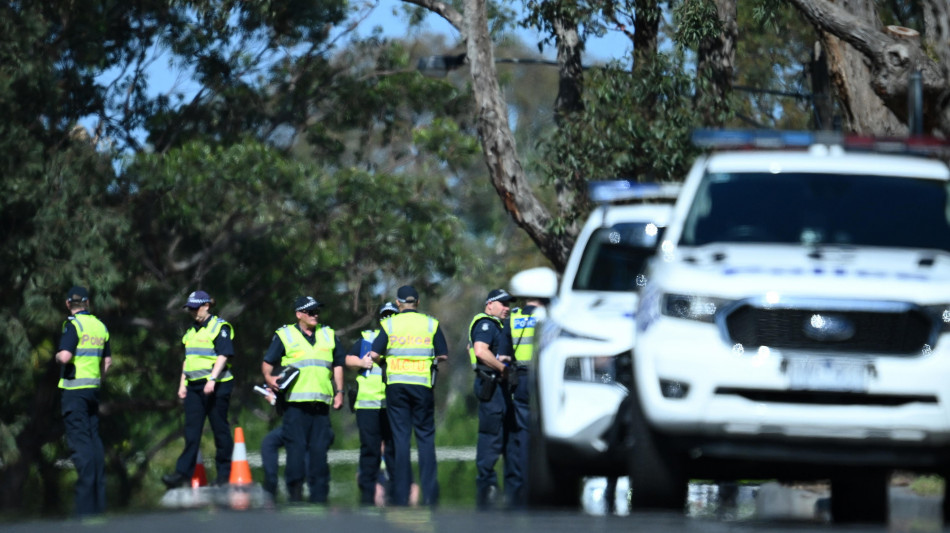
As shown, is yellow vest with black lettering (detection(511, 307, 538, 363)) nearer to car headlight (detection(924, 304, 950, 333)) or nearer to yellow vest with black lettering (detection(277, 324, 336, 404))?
yellow vest with black lettering (detection(277, 324, 336, 404))

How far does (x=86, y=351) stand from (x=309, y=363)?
6.43 ft

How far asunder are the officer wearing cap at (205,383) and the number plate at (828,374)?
358 inches

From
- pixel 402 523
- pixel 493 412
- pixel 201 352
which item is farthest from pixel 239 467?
pixel 402 523

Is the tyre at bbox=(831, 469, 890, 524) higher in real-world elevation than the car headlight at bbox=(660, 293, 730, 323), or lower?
lower

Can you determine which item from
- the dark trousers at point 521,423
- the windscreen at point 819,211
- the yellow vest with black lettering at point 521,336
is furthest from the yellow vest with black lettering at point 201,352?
the windscreen at point 819,211

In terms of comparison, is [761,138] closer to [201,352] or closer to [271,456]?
[271,456]

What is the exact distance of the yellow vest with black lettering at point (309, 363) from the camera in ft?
47.7

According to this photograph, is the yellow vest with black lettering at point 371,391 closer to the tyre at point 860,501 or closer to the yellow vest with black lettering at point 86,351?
the yellow vest with black lettering at point 86,351

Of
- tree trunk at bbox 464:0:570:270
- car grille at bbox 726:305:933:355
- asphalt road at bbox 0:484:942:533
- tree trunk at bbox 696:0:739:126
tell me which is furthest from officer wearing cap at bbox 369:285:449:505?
tree trunk at bbox 696:0:739:126

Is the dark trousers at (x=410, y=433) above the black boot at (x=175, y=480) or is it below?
above

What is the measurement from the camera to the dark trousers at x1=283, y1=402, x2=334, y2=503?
14.5 m

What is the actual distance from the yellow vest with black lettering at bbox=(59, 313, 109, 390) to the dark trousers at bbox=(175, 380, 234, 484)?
1.14 metres

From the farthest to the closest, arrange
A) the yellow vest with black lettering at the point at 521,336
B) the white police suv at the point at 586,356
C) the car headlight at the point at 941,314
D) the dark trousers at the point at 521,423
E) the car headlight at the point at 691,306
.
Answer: the yellow vest with black lettering at the point at 521,336 → the dark trousers at the point at 521,423 → the white police suv at the point at 586,356 → the car headlight at the point at 691,306 → the car headlight at the point at 941,314

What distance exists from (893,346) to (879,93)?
869 centimetres
